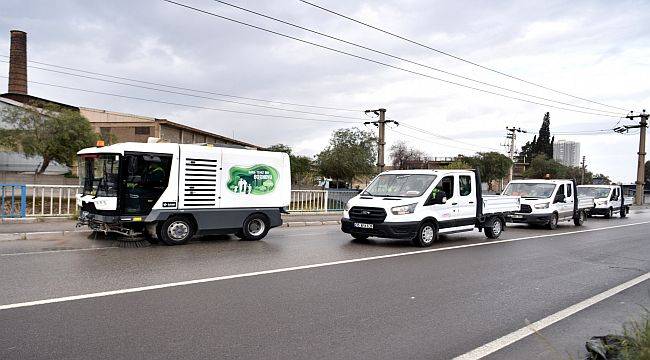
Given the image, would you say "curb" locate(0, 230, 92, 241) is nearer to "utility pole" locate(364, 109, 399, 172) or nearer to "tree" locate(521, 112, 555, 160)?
"utility pole" locate(364, 109, 399, 172)

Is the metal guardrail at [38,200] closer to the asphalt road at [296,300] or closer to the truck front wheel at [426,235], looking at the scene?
the asphalt road at [296,300]

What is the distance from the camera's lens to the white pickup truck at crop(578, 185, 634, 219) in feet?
85.5

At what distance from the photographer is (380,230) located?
11586 mm

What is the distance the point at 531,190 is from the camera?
64.7 feet

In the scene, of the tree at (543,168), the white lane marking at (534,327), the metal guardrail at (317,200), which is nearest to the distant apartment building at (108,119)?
the metal guardrail at (317,200)

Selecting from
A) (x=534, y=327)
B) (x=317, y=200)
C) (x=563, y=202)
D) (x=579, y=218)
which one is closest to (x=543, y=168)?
(x=579, y=218)

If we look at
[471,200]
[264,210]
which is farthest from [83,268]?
[471,200]

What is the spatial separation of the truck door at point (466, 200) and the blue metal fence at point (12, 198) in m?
11.9

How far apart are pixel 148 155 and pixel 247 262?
380 centimetres

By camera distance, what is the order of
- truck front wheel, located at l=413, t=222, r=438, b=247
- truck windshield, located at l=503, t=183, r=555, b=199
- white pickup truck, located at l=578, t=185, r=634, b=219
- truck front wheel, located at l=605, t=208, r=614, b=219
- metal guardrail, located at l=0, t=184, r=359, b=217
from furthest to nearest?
truck front wheel, located at l=605, t=208, r=614, b=219, white pickup truck, located at l=578, t=185, r=634, b=219, truck windshield, located at l=503, t=183, r=555, b=199, metal guardrail, located at l=0, t=184, r=359, b=217, truck front wheel, located at l=413, t=222, r=438, b=247

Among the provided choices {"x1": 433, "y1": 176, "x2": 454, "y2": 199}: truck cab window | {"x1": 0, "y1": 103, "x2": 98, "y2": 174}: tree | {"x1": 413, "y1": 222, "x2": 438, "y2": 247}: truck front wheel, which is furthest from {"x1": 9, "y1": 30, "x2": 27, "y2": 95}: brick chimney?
{"x1": 413, "y1": 222, "x2": 438, "y2": 247}: truck front wheel

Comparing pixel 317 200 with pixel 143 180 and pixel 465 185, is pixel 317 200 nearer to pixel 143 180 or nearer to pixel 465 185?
pixel 465 185

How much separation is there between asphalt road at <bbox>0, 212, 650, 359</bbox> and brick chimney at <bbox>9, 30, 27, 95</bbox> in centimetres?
4965

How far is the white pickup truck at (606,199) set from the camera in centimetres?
2605
